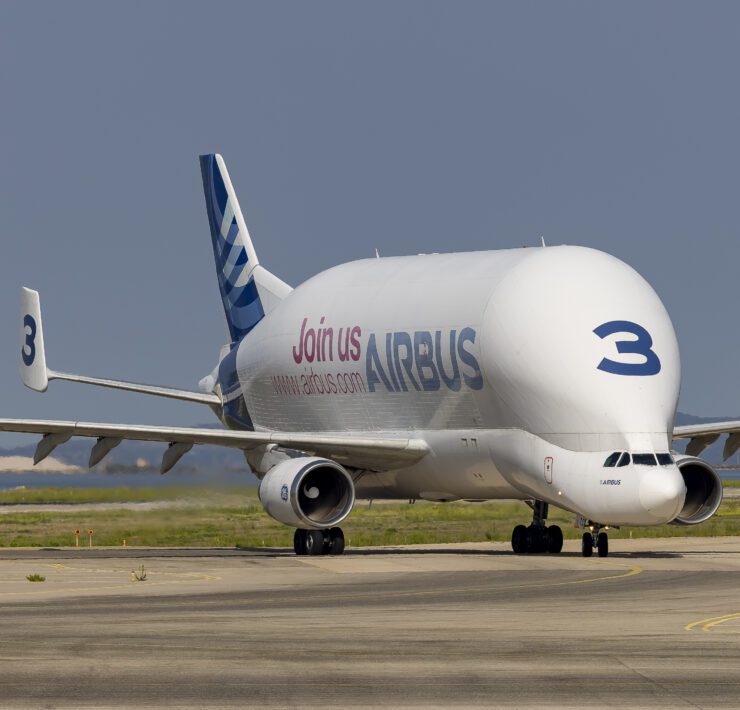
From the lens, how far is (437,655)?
59.2ft

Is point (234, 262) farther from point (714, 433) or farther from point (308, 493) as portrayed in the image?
point (714, 433)

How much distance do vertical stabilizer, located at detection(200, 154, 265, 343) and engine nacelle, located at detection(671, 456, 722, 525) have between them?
53.1 feet

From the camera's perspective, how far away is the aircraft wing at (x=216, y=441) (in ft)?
129

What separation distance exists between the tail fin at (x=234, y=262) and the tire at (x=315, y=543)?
12872mm

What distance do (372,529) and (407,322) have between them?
52.9 feet

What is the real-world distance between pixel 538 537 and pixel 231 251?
17882 millimetres

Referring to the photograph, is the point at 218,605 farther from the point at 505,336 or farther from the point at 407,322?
the point at 407,322

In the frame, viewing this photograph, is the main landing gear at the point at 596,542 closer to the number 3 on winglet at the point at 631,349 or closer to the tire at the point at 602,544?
the tire at the point at 602,544

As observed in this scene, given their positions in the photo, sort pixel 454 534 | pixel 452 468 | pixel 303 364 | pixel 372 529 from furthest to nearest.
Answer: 1. pixel 372 529
2. pixel 454 534
3. pixel 303 364
4. pixel 452 468

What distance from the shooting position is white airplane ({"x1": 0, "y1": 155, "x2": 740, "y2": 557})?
35.8 metres

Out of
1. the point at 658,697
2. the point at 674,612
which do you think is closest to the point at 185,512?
the point at 674,612

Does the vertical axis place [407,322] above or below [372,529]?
above

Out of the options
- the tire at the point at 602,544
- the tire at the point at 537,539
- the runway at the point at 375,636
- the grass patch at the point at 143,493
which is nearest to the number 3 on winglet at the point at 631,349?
the tire at the point at 602,544

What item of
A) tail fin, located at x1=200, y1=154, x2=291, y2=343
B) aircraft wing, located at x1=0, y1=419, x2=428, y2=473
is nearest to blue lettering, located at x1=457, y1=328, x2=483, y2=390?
aircraft wing, located at x1=0, y1=419, x2=428, y2=473
